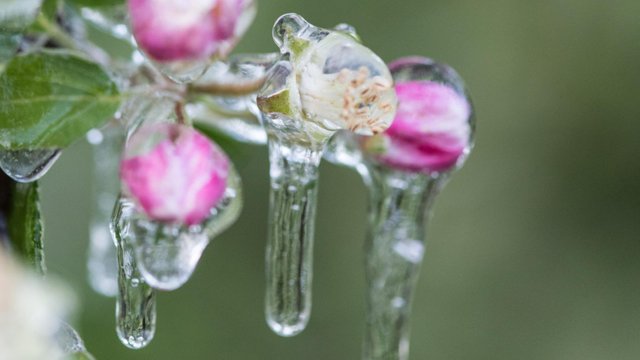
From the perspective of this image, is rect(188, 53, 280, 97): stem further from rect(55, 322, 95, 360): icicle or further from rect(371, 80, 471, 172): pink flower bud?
rect(55, 322, 95, 360): icicle

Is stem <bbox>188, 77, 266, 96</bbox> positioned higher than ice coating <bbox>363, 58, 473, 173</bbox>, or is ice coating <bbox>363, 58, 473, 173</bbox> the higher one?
ice coating <bbox>363, 58, 473, 173</bbox>

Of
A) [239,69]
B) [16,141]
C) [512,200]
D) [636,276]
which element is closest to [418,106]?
[239,69]

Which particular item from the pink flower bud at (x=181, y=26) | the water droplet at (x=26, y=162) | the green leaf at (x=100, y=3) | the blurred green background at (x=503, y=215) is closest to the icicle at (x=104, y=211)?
the green leaf at (x=100, y=3)

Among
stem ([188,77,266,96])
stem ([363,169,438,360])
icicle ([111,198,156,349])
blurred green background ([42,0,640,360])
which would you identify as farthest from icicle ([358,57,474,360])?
blurred green background ([42,0,640,360])

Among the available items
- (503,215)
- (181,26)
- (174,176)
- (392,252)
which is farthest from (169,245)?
(503,215)

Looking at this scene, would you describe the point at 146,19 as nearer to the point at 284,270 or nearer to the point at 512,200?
the point at 284,270

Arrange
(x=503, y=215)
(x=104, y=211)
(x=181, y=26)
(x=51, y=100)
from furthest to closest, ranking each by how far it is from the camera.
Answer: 1. (x=503, y=215)
2. (x=104, y=211)
3. (x=51, y=100)
4. (x=181, y=26)

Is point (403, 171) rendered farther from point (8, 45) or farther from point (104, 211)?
point (104, 211)
